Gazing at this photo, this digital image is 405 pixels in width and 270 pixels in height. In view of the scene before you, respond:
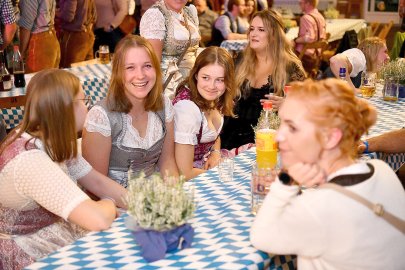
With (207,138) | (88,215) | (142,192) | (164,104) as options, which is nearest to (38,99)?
(88,215)

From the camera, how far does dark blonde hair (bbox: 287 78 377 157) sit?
5.52 feet

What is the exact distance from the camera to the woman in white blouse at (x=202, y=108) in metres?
3.10

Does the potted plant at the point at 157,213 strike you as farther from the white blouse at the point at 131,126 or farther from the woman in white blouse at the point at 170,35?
the woman in white blouse at the point at 170,35

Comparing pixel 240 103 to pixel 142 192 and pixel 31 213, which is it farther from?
pixel 142 192

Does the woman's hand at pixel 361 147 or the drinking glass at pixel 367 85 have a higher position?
the drinking glass at pixel 367 85

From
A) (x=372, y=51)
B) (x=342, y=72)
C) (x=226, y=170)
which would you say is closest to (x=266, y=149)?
(x=226, y=170)

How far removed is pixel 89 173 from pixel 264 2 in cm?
721

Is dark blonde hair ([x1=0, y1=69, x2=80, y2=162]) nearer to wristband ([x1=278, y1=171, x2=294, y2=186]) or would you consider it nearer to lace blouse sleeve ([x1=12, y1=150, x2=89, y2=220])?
lace blouse sleeve ([x1=12, y1=150, x2=89, y2=220])

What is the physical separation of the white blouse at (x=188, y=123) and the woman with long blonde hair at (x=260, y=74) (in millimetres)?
731

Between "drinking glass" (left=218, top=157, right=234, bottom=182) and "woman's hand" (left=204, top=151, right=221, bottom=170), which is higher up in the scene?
"drinking glass" (left=218, top=157, right=234, bottom=182)

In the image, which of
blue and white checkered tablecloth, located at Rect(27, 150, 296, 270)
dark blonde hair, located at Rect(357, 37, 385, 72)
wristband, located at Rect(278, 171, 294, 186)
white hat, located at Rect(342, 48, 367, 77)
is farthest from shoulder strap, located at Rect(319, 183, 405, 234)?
dark blonde hair, located at Rect(357, 37, 385, 72)

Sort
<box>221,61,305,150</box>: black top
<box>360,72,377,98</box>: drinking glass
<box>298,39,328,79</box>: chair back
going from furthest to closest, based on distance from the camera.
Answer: <box>298,39,328,79</box>: chair back
<box>360,72,377,98</box>: drinking glass
<box>221,61,305,150</box>: black top

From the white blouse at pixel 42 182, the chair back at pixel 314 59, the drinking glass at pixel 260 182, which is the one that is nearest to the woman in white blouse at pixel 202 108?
the drinking glass at pixel 260 182

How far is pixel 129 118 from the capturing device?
2881mm
